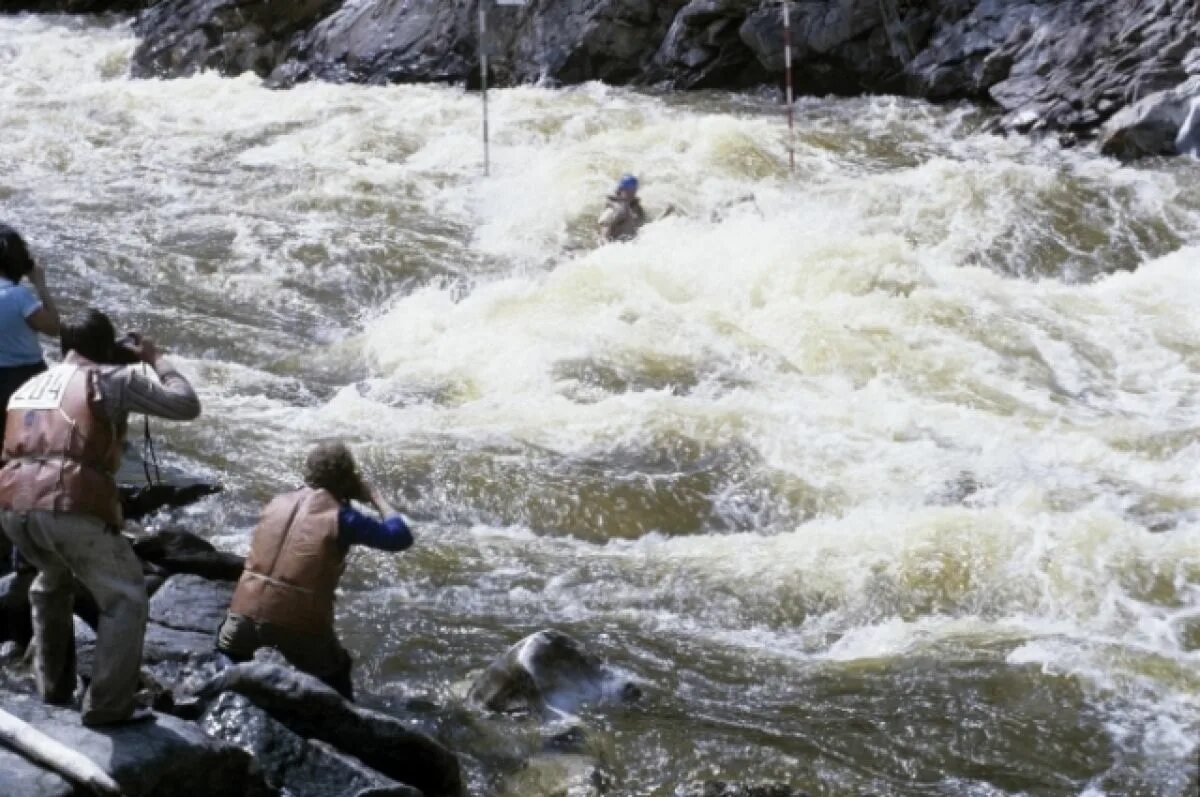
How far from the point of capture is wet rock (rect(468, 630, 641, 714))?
6.65 metres

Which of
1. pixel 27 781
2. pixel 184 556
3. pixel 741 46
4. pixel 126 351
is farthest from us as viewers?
pixel 741 46

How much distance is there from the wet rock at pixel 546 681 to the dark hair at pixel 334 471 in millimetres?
1106

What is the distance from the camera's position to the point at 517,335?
37.8ft

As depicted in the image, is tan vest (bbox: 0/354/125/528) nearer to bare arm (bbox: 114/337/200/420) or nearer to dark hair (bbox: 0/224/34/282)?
bare arm (bbox: 114/337/200/420)

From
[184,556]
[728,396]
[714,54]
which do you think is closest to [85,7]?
[714,54]

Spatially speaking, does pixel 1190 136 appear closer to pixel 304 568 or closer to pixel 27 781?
pixel 304 568

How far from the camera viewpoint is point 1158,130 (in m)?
15.2

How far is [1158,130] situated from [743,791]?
1091 cm

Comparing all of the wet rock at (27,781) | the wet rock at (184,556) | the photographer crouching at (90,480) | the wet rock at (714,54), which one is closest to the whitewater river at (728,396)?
the wet rock at (184,556)

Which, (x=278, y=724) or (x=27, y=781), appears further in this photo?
(x=278, y=724)

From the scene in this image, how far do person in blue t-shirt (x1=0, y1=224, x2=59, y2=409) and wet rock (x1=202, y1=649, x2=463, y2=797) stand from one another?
162 centimetres

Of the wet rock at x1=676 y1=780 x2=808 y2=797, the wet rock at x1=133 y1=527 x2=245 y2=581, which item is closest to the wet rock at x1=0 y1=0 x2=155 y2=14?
the wet rock at x1=133 y1=527 x2=245 y2=581

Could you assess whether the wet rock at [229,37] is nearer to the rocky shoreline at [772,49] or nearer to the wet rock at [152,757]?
the rocky shoreline at [772,49]

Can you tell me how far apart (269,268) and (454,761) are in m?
8.53
